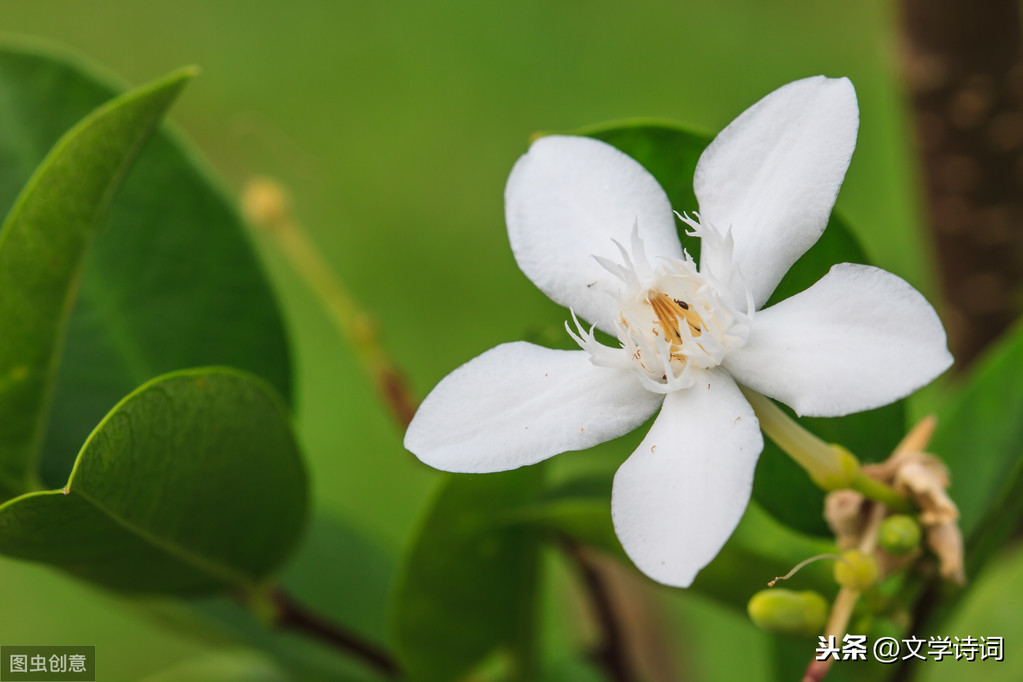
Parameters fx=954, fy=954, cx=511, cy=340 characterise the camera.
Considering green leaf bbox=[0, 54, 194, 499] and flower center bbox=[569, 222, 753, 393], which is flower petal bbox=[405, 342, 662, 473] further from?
green leaf bbox=[0, 54, 194, 499]

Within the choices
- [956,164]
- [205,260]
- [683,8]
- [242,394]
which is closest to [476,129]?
[683,8]

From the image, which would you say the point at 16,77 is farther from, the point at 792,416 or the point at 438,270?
the point at 438,270

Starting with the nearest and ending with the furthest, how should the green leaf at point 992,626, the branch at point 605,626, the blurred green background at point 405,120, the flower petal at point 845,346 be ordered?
the flower petal at point 845,346
the branch at point 605,626
the green leaf at point 992,626
the blurred green background at point 405,120

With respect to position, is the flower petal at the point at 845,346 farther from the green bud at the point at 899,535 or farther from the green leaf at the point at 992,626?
the green leaf at the point at 992,626

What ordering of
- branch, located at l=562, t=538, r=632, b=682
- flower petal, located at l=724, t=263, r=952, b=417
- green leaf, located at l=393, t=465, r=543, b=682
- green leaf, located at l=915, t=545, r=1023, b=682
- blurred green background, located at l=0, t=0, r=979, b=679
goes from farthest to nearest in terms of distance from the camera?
blurred green background, located at l=0, t=0, r=979, b=679 < green leaf, located at l=915, t=545, r=1023, b=682 < branch, located at l=562, t=538, r=632, b=682 < green leaf, located at l=393, t=465, r=543, b=682 < flower petal, located at l=724, t=263, r=952, b=417

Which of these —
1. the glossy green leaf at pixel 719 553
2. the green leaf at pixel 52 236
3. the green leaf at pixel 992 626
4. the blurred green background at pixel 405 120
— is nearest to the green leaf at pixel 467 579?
the glossy green leaf at pixel 719 553

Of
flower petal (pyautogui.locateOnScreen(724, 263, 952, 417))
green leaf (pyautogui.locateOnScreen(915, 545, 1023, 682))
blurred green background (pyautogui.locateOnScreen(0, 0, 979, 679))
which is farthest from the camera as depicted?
blurred green background (pyautogui.locateOnScreen(0, 0, 979, 679))

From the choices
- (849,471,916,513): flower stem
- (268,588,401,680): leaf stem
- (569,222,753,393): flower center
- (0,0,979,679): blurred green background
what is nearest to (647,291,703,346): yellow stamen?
(569,222,753,393): flower center
